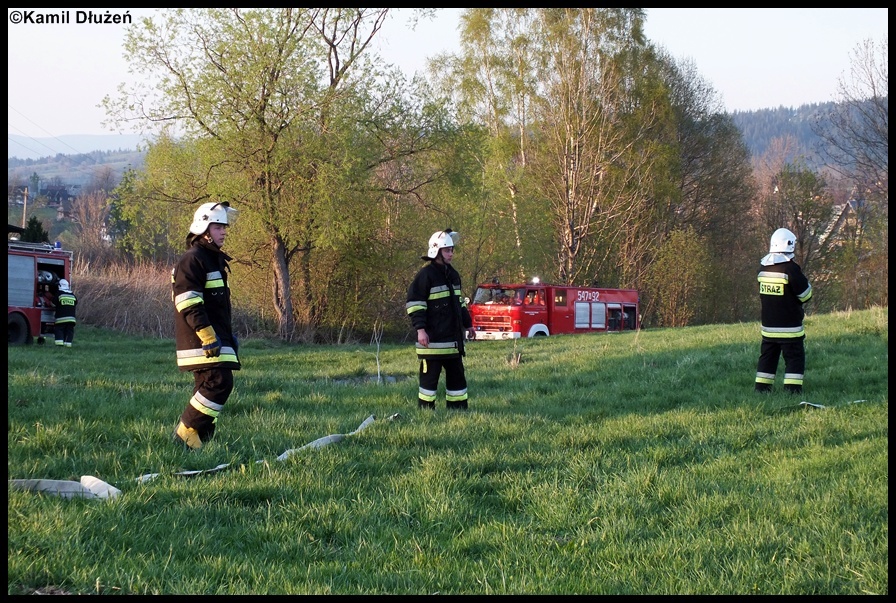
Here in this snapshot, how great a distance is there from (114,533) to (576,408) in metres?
5.83

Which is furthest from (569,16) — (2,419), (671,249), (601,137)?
(2,419)

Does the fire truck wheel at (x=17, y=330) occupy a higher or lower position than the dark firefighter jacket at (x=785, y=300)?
lower

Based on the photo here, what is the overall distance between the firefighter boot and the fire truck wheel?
15841mm

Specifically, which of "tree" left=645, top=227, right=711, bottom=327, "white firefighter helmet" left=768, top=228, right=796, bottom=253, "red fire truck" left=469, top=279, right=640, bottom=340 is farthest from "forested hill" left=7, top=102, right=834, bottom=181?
"white firefighter helmet" left=768, top=228, right=796, bottom=253

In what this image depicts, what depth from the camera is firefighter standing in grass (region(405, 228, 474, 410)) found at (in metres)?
8.80

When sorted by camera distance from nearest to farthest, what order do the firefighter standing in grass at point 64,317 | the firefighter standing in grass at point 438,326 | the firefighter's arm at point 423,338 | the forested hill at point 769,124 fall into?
the firefighter's arm at point 423,338, the firefighter standing in grass at point 438,326, the firefighter standing in grass at point 64,317, the forested hill at point 769,124

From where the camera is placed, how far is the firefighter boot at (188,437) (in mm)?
6305

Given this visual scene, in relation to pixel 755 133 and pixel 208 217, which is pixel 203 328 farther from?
pixel 755 133

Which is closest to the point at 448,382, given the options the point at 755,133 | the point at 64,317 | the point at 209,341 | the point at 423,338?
the point at 423,338

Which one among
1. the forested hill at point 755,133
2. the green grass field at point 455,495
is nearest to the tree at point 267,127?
the green grass field at point 455,495

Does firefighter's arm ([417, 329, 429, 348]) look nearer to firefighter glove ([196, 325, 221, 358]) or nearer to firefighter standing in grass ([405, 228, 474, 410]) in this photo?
firefighter standing in grass ([405, 228, 474, 410])

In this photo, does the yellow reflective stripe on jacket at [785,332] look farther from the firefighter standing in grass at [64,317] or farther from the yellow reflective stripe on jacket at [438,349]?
the firefighter standing in grass at [64,317]

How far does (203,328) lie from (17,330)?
16.3 m

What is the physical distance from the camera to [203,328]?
20.4 ft
